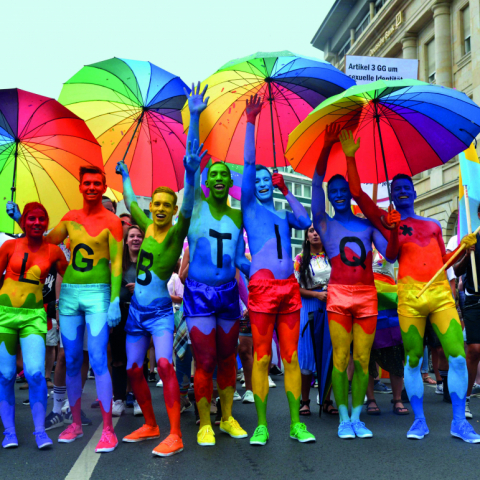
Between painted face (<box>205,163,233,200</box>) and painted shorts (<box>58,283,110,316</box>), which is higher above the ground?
painted face (<box>205,163,233,200</box>)

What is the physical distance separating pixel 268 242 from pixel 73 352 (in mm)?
1923

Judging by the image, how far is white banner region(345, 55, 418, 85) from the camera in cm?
988

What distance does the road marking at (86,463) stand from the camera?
3.82 metres

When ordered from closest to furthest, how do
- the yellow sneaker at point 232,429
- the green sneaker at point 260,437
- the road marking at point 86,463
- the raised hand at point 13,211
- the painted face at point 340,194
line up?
the road marking at point 86,463 < the green sneaker at point 260,437 < the yellow sneaker at point 232,429 < the raised hand at point 13,211 < the painted face at point 340,194

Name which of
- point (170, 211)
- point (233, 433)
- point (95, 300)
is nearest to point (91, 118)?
point (170, 211)

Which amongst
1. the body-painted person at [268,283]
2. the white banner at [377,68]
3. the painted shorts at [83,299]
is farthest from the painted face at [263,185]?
the white banner at [377,68]

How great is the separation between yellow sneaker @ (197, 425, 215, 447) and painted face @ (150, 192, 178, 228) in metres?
1.76

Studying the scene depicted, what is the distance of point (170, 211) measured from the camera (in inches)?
201

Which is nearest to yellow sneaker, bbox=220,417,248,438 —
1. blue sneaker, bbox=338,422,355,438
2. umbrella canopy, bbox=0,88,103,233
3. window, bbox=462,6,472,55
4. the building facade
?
blue sneaker, bbox=338,422,355,438

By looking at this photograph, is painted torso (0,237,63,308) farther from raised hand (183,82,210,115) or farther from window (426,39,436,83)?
window (426,39,436,83)

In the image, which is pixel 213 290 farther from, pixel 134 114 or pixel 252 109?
pixel 134 114

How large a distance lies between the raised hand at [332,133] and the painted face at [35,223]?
8.55 ft

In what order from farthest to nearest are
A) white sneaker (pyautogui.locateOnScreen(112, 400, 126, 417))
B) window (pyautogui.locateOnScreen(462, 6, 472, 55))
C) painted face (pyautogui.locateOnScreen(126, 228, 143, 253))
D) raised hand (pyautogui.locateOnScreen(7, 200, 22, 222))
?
window (pyautogui.locateOnScreen(462, 6, 472, 55)) < painted face (pyautogui.locateOnScreen(126, 228, 143, 253)) < white sneaker (pyautogui.locateOnScreen(112, 400, 126, 417)) < raised hand (pyautogui.locateOnScreen(7, 200, 22, 222))

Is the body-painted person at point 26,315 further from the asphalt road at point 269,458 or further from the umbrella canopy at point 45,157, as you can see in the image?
the umbrella canopy at point 45,157
